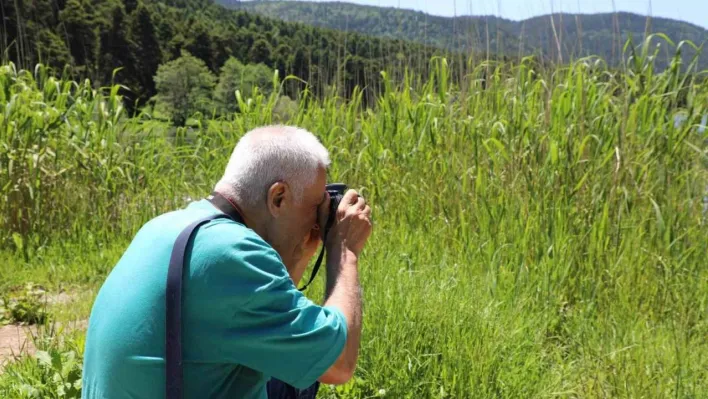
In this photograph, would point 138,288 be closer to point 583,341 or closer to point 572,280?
point 583,341

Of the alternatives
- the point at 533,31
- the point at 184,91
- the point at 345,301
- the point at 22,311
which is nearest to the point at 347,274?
the point at 345,301

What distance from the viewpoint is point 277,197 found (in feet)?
6.20

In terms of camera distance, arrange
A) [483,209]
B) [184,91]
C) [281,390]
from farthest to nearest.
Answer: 1. [184,91]
2. [483,209]
3. [281,390]

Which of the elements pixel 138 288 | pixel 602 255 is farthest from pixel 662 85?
pixel 138 288

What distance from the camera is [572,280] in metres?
3.87

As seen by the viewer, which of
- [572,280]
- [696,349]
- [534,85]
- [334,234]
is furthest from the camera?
[534,85]

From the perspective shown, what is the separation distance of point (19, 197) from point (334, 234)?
4119 millimetres

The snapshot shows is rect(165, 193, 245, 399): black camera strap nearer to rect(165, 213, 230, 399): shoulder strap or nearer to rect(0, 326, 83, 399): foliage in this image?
rect(165, 213, 230, 399): shoulder strap

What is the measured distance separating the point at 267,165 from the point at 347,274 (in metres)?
0.36

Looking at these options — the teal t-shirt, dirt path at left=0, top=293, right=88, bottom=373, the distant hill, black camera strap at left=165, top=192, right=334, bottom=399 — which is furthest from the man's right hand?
the distant hill

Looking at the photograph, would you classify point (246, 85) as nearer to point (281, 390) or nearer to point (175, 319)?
point (281, 390)

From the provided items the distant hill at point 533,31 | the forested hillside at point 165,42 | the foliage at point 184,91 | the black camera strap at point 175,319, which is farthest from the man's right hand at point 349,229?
the foliage at point 184,91

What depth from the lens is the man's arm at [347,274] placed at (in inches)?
72.4

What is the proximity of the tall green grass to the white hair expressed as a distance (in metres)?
1.34
